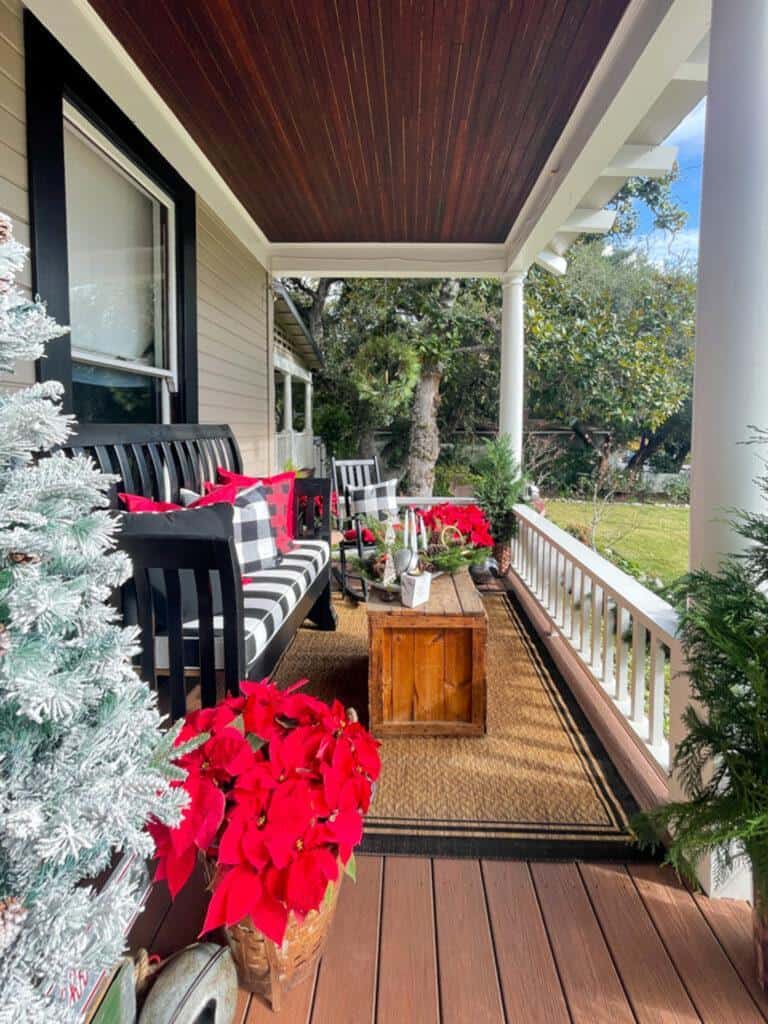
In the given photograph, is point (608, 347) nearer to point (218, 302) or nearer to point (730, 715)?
point (218, 302)

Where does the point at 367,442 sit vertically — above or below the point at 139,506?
above

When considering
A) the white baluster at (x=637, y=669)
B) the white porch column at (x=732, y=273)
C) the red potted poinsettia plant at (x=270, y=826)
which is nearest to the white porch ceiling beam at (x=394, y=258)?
the white porch column at (x=732, y=273)

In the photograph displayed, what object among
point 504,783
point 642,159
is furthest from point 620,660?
point 642,159

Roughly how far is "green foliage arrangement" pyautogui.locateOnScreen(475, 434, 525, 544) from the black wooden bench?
2.15m

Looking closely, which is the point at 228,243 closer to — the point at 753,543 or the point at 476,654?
the point at 476,654

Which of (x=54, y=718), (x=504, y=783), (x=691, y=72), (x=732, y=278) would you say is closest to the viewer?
(x=54, y=718)

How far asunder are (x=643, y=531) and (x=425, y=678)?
315 inches

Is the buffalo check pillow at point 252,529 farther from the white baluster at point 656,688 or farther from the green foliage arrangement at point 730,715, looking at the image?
the green foliage arrangement at point 730,715

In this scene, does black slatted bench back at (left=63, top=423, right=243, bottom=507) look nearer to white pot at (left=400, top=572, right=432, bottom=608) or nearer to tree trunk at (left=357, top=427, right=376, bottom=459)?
white pot at (left=400, top=572, right=432, bottom=608)

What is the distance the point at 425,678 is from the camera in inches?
98.7

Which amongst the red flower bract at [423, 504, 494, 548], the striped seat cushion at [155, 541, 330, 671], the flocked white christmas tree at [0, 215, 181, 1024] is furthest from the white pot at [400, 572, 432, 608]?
the flocked white christmas tree at [0, 215, 181, 1024]

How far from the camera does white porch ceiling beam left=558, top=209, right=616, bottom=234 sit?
4516mm

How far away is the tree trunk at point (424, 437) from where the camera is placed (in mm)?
11367

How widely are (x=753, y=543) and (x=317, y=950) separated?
4.47ft
